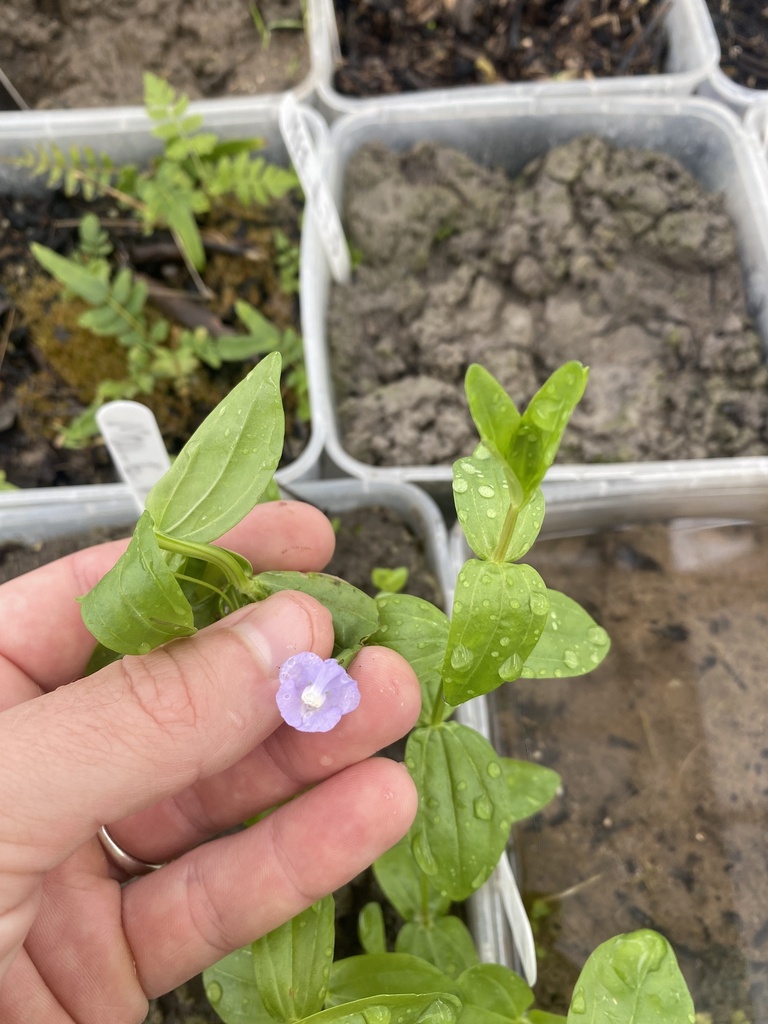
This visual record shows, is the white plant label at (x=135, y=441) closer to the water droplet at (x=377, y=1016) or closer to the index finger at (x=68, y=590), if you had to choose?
the index finger at (x=68, y=590)

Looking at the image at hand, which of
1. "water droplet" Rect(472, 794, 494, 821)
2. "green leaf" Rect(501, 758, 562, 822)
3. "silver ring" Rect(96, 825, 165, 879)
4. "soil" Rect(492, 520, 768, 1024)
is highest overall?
"water droplet" Rect(472, 794, 494, 821)

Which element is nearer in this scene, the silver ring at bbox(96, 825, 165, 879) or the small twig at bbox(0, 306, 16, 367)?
the silver ring at bbox(96, 825, 165, 879)

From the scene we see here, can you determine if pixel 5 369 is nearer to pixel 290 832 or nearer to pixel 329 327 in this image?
pixel 329 327

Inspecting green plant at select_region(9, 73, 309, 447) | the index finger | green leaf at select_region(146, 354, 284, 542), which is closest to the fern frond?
green plant at select_region(9, 73, 309, 447)

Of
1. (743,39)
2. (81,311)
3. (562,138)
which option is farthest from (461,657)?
(743,39)

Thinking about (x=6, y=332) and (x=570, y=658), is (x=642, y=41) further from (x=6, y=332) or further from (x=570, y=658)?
(x=570, y=658)

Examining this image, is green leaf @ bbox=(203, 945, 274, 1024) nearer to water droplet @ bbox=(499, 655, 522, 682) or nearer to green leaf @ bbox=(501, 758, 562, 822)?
green leaf @ bbox=(501, 758, 562, 822)

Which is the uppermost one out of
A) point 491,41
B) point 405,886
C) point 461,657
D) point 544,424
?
point 544,424
